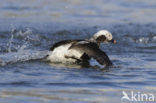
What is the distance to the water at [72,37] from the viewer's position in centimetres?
678

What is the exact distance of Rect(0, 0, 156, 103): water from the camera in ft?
22.2

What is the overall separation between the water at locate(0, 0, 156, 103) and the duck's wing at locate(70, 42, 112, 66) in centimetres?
17

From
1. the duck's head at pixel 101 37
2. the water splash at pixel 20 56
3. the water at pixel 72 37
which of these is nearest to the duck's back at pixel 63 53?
the water at pixel 72 37

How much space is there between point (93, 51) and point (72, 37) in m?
3.54

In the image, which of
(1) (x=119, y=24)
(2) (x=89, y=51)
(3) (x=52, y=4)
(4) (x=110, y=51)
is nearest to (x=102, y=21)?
(1) (x=119, y=24)

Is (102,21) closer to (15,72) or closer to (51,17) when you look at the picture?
(51,17)

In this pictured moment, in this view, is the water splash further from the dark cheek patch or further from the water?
the dark cheek patch

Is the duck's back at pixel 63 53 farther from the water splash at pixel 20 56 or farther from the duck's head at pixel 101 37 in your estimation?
the duck's head at pixel 101 37

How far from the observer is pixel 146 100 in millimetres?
6410

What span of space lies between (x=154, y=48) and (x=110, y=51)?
3.17 feet

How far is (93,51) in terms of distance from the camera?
8.34m

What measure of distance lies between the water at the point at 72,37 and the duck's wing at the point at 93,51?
173 mm

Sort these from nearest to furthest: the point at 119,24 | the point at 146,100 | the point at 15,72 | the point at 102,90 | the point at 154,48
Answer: the point at 146,100
the point at 102,90
the point at 15,72
the point at 154,48
the point at 119,24

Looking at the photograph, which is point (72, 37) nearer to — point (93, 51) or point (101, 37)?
point (101, 37)
